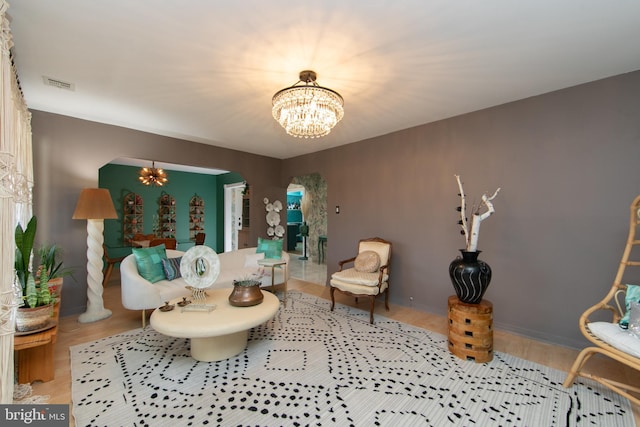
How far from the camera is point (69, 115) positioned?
3.52m

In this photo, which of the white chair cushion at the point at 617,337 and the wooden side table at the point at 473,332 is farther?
the wooden side table at the point at 473,332

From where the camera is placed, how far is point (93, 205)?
336 centimetres

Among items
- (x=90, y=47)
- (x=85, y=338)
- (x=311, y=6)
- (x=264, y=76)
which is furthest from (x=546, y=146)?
(x=85, y=338)

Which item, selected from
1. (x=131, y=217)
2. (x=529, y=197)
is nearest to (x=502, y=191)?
(x=529, y=197)

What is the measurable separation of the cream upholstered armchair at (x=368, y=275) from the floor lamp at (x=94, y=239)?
2953mm

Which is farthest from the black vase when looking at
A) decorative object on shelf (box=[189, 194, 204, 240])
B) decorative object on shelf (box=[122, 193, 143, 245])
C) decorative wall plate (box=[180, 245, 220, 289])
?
decorative object on shelf (box=[189, 194, 204, 240])

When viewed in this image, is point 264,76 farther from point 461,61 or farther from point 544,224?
point 544,224

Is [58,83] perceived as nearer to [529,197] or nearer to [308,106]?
[308,106]

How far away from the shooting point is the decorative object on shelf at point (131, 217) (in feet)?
21.9

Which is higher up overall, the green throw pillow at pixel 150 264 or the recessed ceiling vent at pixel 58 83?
the recessed ceiling vent at pixel 58 83

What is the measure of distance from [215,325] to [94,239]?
2394mm

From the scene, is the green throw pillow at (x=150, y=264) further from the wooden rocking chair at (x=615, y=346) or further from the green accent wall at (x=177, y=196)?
the wooden rocking chair at (x=615, y=346)

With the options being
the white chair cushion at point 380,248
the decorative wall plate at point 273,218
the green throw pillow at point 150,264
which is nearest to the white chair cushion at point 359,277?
the white chair cushion at point 380,248

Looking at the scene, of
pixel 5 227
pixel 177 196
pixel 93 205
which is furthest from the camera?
pixel 177 196
